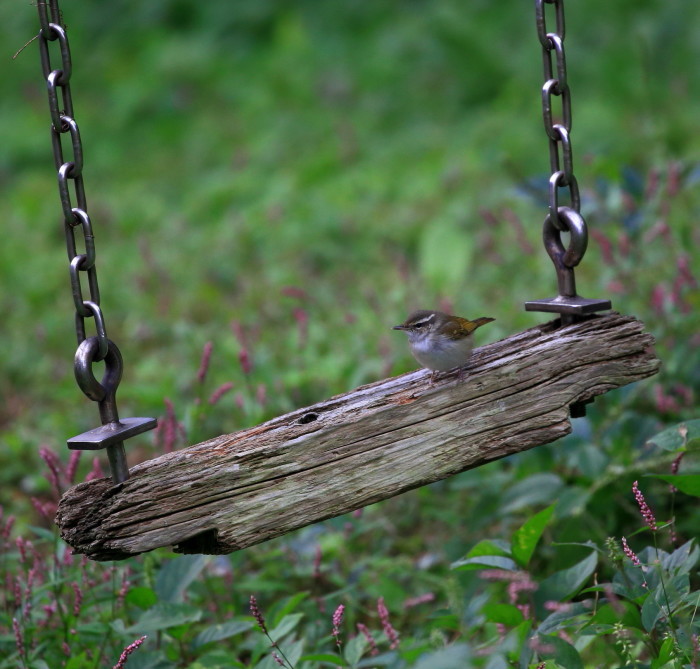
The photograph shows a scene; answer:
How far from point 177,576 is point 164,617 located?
0.22 metres

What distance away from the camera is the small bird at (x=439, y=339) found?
9.17 feet

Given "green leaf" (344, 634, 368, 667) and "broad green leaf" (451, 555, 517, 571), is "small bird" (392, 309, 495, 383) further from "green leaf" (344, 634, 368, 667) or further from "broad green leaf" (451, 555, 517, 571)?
"green leaf" (344, 634, 368, 667)

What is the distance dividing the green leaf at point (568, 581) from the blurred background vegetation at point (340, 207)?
27.5 inches

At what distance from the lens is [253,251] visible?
815cm

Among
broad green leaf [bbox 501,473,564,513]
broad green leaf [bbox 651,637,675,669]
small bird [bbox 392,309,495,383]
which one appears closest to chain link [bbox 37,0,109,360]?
small bird [bbox 392,309,495,383]

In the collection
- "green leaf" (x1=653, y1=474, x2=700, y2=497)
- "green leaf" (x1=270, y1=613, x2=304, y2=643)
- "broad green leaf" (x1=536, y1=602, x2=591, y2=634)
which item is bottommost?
"broad green leaf" (x1=536, y1=602, x2=591, y2=634)

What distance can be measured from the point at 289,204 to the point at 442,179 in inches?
62.8

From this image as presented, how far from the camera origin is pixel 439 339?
289 cm

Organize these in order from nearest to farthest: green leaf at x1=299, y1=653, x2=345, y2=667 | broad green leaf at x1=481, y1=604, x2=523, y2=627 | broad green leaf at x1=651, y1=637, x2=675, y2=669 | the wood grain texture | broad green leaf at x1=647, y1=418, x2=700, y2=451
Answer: broad green leaf at x1=651, y1=637, x2=675, y2=669, the wood grain texture, green leaf at x1=299, y1=653, x2=345, y2=667, broad green leaf at x1=647, y1=418, x2=700, y2=451, broad green leaf at x1=481, y1=604, x2=523, y2=627

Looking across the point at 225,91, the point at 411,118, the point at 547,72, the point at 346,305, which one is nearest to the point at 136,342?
the point at 346,305

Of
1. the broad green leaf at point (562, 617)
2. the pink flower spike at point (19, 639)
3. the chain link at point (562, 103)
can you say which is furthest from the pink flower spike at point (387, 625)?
the chain link at point (562, 103)

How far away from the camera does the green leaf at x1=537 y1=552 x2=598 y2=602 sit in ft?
8.66

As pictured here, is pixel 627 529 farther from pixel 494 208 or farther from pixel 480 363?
pixel 494 208

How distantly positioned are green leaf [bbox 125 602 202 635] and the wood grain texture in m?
0.40
